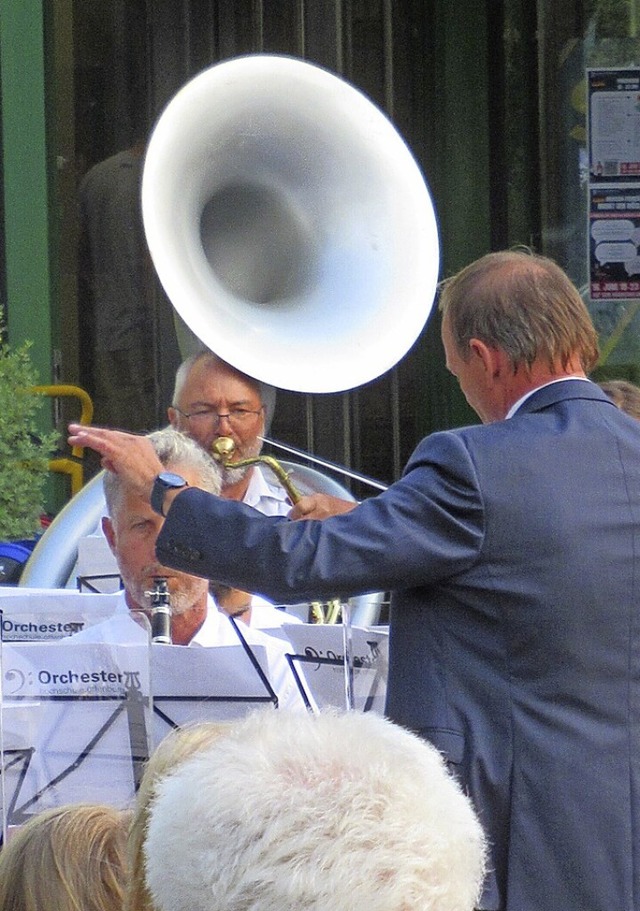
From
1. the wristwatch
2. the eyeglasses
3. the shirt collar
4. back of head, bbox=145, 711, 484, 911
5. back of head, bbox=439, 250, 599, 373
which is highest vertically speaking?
back of head, bbox=439, 250, 599, 373

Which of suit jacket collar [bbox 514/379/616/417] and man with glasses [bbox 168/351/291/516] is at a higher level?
suit jacket collar [bbox 514/379/616/417]

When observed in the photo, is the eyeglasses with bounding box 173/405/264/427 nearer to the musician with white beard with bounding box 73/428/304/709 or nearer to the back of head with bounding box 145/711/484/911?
the musician with white beard with bounding box 73/428/304/709

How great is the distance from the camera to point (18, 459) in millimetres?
4160

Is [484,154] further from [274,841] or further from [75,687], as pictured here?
[274,841]

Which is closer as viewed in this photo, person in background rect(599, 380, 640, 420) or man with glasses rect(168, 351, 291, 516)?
person in background rect(599, 380, 640, 420)

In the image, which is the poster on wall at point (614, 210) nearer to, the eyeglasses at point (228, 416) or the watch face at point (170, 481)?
the eyeglasses at point (228, 416)

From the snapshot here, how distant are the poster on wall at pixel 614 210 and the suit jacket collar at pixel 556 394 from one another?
132 inches

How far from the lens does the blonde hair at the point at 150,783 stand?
1422 mm

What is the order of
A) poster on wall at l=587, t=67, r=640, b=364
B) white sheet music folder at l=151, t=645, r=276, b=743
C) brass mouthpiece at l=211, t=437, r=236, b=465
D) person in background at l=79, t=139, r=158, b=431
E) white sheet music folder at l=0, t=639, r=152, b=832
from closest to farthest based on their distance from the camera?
white sheet music folder at l=0, t=639, r=152, b=832, white sheet music folder at l=151, t=645, r=276, b=743, brass mouthpiece at l=211, t=437, r=236, b=465, poster on wall at l=587, t=67, r=640, b=364, person in background at l=79, t=139, r=158, b=431

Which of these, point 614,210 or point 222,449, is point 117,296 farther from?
point 222,449

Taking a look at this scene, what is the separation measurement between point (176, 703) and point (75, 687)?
17 centimetres

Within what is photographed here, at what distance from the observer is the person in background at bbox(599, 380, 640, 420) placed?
9.62 ft

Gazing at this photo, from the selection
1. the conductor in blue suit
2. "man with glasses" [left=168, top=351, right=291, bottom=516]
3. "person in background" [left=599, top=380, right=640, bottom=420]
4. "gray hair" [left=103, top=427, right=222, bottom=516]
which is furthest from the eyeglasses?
the conductor in blue suit

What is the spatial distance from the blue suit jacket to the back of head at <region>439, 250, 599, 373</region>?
0.51 ft
